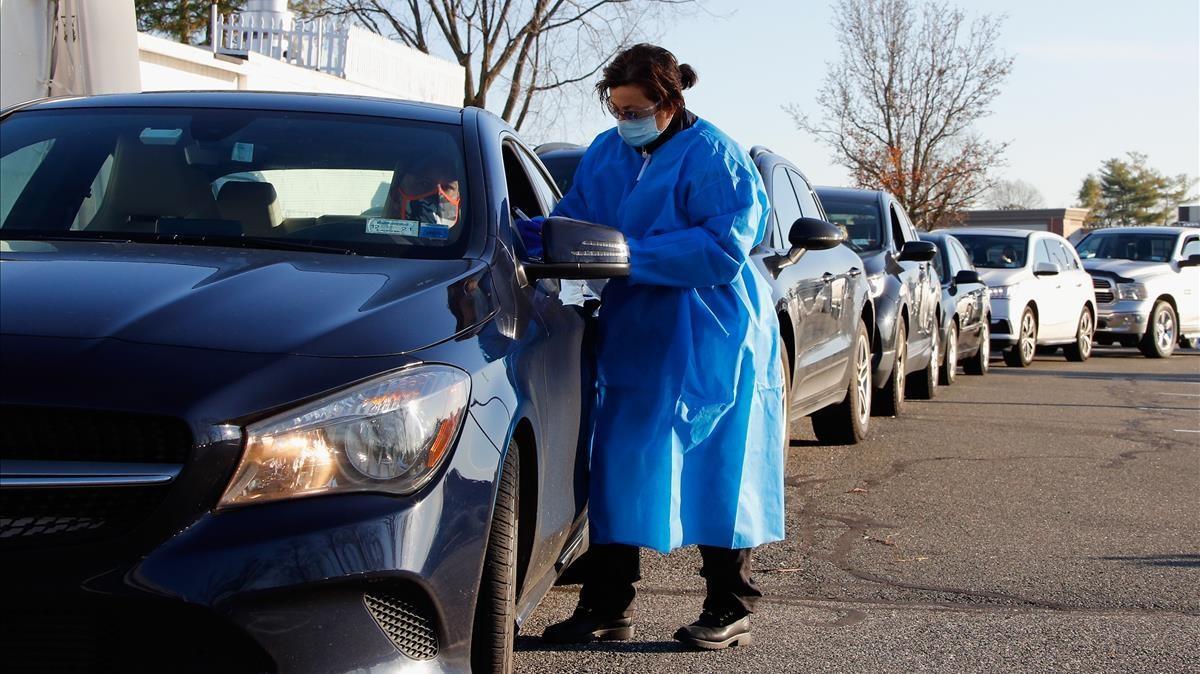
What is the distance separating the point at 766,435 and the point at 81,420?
230 centimetres

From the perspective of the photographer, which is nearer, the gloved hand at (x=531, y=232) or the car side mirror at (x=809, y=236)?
the gloved hand at (x=531, y=232)

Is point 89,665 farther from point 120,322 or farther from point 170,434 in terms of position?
point 120,322

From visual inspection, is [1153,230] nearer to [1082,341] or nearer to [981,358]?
[1082,341]

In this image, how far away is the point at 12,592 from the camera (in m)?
2.62

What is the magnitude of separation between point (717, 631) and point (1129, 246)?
19.4 m

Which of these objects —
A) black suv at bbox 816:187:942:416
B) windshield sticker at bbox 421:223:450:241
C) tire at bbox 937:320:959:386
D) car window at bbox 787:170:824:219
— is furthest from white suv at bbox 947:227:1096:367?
windshield sticker at bbox 421:223:450:241

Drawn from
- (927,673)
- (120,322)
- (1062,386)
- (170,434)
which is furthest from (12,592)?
(1062,386)

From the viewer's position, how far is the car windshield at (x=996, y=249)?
18.5 metres

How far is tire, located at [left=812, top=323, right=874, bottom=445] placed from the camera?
920 cm

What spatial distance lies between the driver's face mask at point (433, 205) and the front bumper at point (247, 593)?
1267 mm

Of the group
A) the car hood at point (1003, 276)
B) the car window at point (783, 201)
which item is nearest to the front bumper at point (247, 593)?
the car window at point (783, 201)

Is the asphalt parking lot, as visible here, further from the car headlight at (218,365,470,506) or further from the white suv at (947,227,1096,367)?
the white suv at (947,227,1096,367)

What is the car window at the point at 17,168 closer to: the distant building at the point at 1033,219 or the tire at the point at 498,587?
the tire at the point at 498,587

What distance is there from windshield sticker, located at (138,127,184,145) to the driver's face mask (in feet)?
2.35
